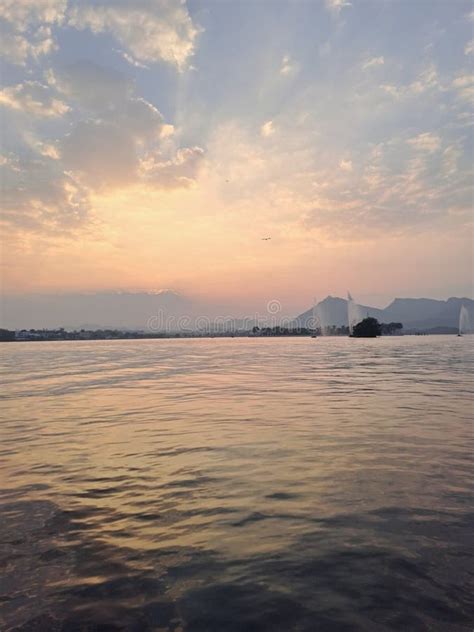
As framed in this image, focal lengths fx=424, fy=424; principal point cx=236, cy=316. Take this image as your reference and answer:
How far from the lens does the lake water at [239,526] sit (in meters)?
6.43

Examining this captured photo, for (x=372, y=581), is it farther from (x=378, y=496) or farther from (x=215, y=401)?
(x=215, y=401)

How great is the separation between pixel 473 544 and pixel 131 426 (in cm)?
1592

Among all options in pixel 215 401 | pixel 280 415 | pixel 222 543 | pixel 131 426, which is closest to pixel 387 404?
pixel 280 415

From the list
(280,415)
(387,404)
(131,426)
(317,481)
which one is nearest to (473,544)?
(317,481)

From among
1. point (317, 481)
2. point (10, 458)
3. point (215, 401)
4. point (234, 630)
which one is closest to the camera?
point (234, 630)

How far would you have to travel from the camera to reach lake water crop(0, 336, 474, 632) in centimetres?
643

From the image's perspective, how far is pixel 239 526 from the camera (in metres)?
9.30

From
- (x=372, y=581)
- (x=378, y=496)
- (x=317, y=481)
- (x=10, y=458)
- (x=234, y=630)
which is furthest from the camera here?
(x=10, y=458)

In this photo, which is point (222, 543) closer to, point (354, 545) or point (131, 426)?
point (354, 545)

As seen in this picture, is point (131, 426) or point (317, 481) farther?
point (131, 426)

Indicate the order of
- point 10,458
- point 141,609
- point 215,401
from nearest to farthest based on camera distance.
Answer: point 141,609 → point 10,458 → point 215,401

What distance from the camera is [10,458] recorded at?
1547cm

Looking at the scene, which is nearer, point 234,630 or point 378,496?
point 234,630

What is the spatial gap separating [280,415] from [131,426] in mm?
7696
